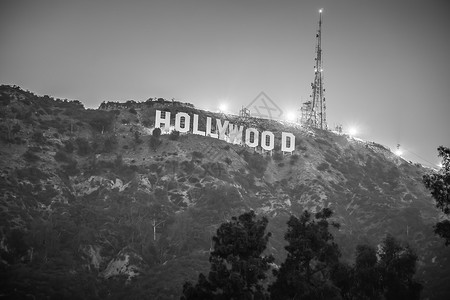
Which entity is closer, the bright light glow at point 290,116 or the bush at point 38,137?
the bush at point 38,137

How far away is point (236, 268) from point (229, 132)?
314ft

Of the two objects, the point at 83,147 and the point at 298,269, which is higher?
the point at 83,147

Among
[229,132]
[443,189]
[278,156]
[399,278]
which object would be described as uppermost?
[229,132]

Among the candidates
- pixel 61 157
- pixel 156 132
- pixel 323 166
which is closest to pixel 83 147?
pixel 61 157

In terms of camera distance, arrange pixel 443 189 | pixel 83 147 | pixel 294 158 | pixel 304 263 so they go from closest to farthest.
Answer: pixel 443 189 → pixel 304 263 → pixel 83 147 → pixel 294 158

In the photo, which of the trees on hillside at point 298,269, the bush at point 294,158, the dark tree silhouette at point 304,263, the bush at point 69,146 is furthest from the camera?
the bush at point 294,158

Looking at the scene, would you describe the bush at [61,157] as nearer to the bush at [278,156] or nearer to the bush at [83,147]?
the bush at [83,147]

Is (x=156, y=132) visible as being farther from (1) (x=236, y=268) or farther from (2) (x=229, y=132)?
(1) (x=236, y=268)

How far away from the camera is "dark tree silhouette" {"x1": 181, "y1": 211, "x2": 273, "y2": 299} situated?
4028cm

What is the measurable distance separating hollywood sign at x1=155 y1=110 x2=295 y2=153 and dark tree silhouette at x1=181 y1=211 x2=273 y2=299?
277ft

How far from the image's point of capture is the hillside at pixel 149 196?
7144cm

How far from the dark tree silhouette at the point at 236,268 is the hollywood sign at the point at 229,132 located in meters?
84.4

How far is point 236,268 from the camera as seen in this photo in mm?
40656

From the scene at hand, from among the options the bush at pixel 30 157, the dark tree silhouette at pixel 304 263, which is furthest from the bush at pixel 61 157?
the dark tree silhouette at pixel 304 263
